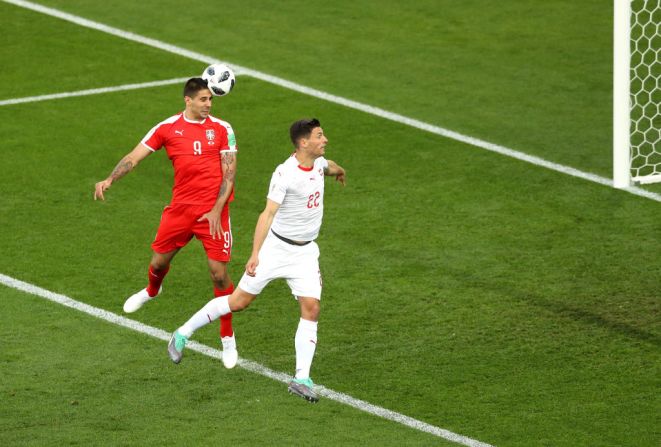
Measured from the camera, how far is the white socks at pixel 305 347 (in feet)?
34.5

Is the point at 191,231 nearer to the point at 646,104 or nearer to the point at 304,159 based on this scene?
the point at 304,159

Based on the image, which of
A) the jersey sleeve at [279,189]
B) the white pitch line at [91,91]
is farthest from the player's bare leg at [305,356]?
the white pitch line at [91,91]

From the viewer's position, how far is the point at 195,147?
1109 cm

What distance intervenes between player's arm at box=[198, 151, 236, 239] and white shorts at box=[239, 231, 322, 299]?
0.50 meters

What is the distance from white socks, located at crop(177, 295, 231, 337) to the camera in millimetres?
10898

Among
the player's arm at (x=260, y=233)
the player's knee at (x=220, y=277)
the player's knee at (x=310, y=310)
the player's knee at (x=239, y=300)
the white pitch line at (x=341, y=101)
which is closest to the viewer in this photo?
the player's arm at (x=260, y=233)

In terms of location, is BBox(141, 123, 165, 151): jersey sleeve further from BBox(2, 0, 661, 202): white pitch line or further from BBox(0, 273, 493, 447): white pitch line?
BBox(2, 0, 661, 202): white pitch line

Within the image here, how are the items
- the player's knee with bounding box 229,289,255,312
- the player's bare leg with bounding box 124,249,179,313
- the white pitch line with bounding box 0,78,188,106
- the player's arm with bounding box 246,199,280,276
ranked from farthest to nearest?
1. the white pitch line with bounding box 0,78,188,106
2. the player's bare leg with bounding box 124,249,179,313
3. the player's knee with bounding box 229,289,255,312
4. the player's arm with bounding box 246,199,280,276

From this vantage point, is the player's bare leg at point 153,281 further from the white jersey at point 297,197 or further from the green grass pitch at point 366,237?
the white jersey at point 297,197

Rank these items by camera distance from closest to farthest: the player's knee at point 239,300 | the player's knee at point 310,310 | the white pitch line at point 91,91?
1. the player's knee at point 310,310
2. the player's knee at point 239,300
3. the white pitch line at point 91,91

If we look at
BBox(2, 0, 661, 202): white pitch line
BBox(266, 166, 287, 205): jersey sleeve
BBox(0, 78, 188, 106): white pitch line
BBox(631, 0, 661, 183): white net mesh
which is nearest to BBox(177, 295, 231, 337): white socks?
BBox(266, 166, 287, 205): jersey sleeve

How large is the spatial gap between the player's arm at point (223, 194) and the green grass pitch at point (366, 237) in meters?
1.09

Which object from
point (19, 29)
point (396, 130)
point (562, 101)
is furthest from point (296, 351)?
point (19, 29)

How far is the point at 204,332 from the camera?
11992 mm
